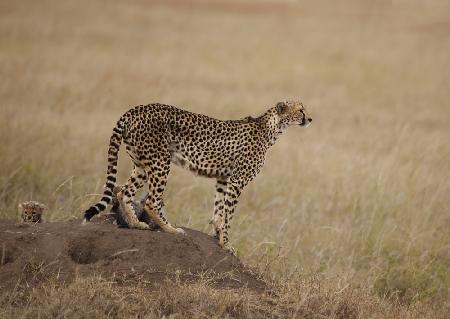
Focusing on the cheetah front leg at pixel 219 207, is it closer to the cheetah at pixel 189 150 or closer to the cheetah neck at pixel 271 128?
the cheetah at pixel 189 150

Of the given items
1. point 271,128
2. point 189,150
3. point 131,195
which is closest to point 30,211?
point 131,195

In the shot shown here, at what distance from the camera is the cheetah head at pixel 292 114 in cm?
680

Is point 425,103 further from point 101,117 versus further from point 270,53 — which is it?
point 101,117

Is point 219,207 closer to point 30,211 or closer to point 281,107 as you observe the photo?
point 281,107

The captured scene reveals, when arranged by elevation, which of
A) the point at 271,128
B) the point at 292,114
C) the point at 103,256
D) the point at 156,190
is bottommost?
the point at 103,256

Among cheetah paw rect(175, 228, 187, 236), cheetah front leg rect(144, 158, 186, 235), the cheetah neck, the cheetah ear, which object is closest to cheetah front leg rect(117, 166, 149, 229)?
cheetah front leg rect(144, 158, 186, 235)

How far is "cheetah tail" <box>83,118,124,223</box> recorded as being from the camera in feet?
20.0

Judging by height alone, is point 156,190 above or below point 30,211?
above

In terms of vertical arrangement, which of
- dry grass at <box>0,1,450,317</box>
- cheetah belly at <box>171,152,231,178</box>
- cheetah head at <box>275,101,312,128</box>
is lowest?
dry grass at <box>0,1,450,317</box>

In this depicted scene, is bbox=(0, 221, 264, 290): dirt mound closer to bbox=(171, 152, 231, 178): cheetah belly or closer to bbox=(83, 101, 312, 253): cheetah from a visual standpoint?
bbox=(83, 101, 312, 253): cheetah

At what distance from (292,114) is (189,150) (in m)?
0.87

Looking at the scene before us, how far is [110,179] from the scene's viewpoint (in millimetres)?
6219

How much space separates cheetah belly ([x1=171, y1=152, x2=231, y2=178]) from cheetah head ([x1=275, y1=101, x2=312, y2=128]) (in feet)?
1.99

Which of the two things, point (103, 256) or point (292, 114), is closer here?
point (103, 256)
